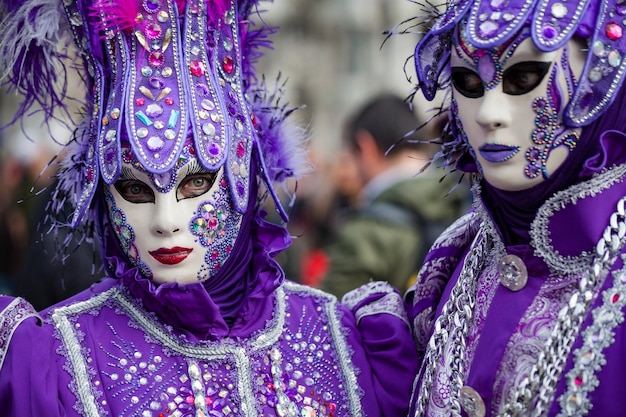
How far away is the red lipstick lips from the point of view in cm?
283

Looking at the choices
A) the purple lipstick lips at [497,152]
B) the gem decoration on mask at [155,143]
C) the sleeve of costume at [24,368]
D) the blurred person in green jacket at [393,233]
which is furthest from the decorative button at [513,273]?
the blurred person in green jacket at [393,233]

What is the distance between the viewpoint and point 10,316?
2.72 metres

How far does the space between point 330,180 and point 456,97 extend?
661 cm

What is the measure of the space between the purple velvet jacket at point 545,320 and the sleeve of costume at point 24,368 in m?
1.00

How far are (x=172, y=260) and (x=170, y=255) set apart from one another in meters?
0.02

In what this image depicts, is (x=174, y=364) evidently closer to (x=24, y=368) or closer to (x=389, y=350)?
(x=24, y=368)

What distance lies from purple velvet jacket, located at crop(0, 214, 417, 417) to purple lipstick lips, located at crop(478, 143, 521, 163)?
701 millimetres

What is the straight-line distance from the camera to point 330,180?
930 centimetres

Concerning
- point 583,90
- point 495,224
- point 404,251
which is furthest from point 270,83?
point 404,251

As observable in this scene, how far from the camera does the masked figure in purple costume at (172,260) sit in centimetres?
280

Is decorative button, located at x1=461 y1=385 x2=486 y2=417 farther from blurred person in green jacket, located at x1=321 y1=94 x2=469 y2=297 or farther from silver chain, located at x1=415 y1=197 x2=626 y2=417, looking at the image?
blurred person in green jacket, located at x1=321 y1=94 x2=469 y2=297

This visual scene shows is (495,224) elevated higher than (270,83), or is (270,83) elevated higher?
(270,83)

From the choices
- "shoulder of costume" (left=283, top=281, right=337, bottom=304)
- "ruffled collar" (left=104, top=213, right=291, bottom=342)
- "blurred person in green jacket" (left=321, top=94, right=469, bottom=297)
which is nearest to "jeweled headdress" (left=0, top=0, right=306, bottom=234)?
"ruffled collar" (left=104, top=213, right=291, bottom=342)

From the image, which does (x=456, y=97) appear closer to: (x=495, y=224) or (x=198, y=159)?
(x=495, y=224)
